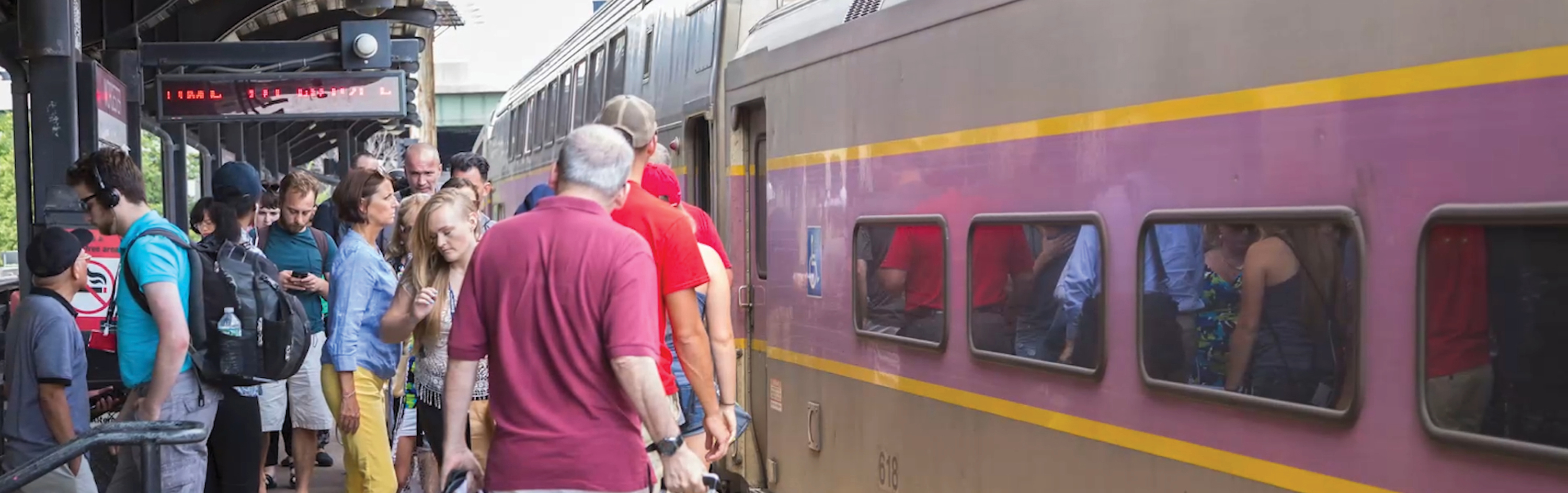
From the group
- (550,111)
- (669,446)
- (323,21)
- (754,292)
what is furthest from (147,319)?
(323,21)

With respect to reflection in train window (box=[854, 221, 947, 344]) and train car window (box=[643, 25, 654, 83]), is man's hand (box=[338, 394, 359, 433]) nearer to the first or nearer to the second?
reflection in train window (box=[854, 221, 947, 344])

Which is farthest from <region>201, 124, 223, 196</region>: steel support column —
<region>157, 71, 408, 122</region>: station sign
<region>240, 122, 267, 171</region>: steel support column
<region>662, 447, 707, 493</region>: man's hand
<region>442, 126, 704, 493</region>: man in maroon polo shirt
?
<region>662, 447, 707, 493</region>: man's hand

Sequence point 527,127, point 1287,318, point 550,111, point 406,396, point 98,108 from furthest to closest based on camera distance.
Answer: point 527,127 < point 550,111 < point 98,108 < point 406,396 < point 1287,318

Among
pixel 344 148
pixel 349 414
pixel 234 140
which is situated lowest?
pixel 349 414

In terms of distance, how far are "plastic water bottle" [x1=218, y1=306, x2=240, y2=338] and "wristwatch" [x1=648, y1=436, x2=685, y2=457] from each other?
2238 mm

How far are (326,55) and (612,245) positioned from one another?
11203mm

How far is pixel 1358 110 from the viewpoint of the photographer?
12.8ft

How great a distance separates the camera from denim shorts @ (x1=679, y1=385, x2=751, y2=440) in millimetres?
5734

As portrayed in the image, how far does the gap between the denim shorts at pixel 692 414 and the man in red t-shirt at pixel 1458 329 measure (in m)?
2.55

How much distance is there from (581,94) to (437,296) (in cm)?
901

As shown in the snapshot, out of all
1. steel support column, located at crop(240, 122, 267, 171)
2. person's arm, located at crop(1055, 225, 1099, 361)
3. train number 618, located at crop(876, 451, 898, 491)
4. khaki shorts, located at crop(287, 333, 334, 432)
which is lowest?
train number 618, located at crop(876, 451, 898, 491)

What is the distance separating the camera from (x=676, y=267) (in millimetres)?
5242

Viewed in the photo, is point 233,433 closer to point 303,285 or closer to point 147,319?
point 147,319

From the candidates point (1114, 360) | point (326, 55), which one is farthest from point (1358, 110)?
point (326, 55)
